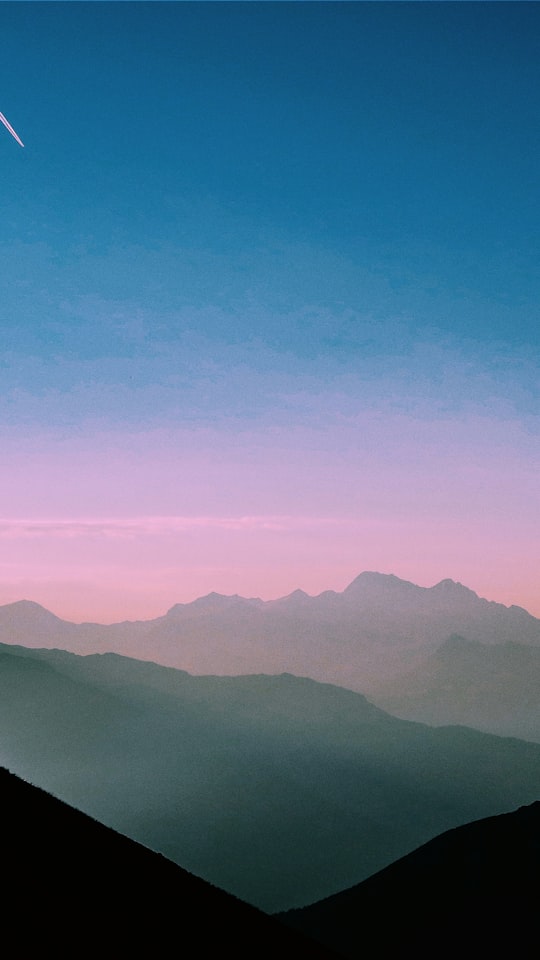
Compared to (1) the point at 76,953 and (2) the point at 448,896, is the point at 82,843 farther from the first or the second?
(2) the point at 448,896

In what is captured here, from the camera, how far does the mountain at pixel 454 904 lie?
502 feet

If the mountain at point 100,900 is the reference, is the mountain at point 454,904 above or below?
below

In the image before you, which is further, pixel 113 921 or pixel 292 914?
pixel 292 914

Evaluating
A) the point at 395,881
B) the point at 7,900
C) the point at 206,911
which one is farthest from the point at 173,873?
the point at 395,881

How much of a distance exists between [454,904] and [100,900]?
157 meters

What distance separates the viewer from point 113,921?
91.9 ft

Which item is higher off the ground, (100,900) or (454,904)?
(100,900)

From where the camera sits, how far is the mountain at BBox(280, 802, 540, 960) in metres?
153

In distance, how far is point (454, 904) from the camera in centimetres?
15775

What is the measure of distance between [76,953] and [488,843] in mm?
170038

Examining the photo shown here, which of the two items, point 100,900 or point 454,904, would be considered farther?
point 454,904

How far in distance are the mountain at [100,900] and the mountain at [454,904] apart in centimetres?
14096

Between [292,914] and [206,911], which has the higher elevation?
[206,911]

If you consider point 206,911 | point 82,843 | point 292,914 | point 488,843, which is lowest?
point 292,914
